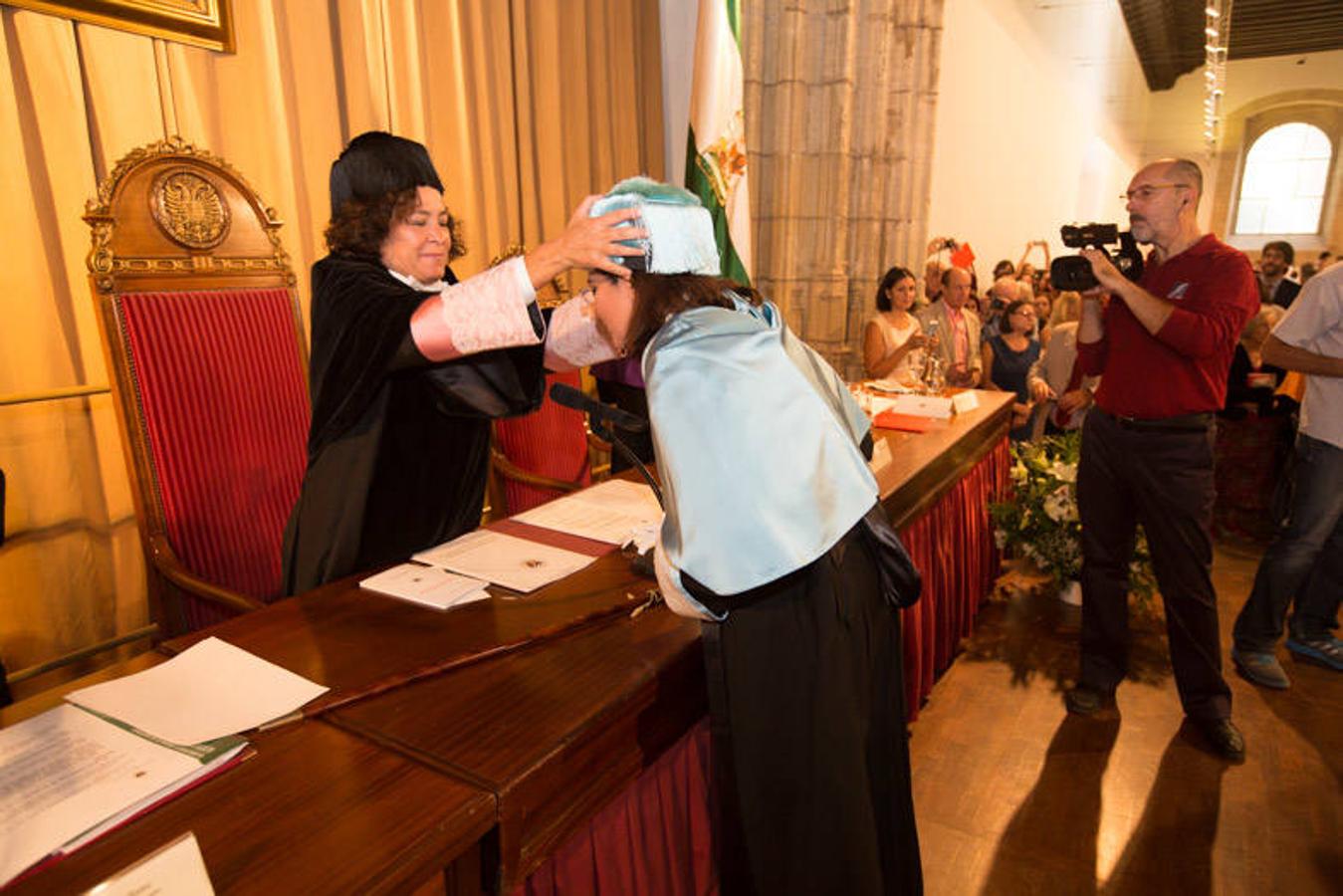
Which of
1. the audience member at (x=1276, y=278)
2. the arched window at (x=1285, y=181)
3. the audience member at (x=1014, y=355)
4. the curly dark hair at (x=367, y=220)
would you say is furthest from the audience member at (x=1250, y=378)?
the arched window at (x=1285, y=181)

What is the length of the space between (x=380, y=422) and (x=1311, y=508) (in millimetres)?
3143

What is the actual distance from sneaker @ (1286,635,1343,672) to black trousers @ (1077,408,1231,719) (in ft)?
2.90

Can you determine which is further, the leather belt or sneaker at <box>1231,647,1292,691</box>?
sneaker at <box>1231,647,1292,691</box>

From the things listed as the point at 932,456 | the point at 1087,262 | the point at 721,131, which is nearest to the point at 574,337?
the point at 932,456

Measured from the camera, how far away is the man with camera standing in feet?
7.29

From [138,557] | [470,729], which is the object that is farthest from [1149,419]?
[138,557]

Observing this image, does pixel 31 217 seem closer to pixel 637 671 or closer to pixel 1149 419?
pixel 637 671

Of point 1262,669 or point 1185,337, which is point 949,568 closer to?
point 1185,337

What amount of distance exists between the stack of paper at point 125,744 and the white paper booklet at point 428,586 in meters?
0.28

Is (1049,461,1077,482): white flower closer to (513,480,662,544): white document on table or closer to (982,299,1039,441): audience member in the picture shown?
(982,299,1039,441): audience member

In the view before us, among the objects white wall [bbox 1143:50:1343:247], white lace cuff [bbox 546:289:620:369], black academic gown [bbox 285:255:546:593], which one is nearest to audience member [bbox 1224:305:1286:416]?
white lace cuff [bbox 546:289:620:369]

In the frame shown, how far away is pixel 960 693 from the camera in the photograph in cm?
283

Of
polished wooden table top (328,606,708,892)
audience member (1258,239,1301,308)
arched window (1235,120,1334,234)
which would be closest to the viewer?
polished wooden table top (328,606,708,892)

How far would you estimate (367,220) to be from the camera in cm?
163
